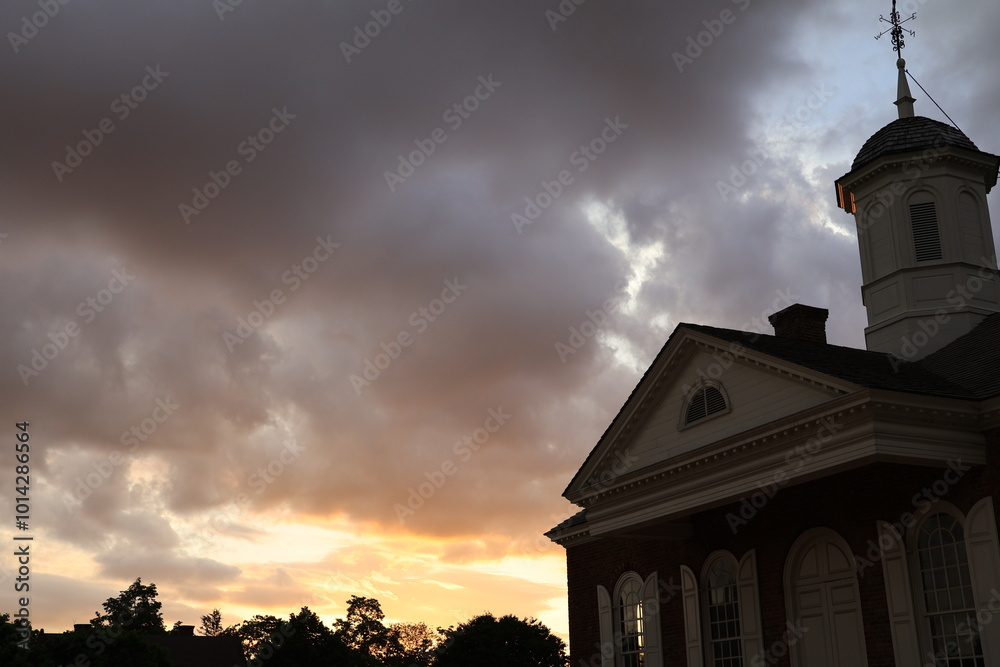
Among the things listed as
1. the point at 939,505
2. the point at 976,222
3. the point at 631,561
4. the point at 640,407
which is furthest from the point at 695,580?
the point at 976,222

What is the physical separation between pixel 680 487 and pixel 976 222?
1077 cm

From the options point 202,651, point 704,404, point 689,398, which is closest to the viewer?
point 704,404

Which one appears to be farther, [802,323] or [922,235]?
[802,323]

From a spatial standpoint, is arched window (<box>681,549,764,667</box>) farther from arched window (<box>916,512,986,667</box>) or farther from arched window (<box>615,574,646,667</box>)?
arched window (<box>916,512,986,667</box>)

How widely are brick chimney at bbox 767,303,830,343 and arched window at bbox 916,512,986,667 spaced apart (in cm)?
872

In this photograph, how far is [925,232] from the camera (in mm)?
23312

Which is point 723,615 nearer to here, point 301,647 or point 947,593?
point 947,593

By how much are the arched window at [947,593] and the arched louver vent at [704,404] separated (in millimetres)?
4590

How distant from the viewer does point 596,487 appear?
71.8ft

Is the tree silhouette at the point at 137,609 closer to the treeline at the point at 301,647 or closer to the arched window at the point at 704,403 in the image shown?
the treeline at the point at 301,647

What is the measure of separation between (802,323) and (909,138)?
5.39 m

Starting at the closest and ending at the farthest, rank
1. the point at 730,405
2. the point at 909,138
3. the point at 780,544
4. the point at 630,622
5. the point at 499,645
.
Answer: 1. the point at 730,405
2. the point at 780,544
3. the point at 909,138
4. the point at 630,622
5. the point at 499,645

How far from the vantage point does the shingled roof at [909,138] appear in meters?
23.8

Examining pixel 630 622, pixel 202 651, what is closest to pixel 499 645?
pixel 630 622
